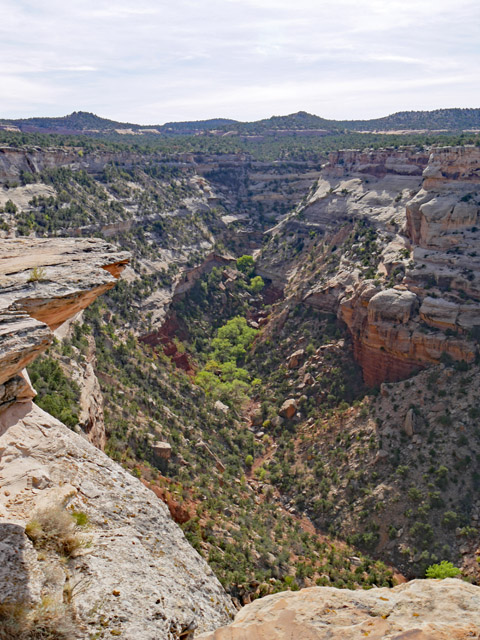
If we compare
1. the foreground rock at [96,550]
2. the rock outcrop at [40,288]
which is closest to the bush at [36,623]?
the foreground rock at [96,550]

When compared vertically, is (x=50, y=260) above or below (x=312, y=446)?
above

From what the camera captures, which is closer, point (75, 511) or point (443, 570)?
point (75, 511)

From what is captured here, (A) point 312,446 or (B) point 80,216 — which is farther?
(B) point 80,216

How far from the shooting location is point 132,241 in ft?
210

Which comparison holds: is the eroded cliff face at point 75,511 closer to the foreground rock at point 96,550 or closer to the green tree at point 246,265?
the foreground rock at point 96,550

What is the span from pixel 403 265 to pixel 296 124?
125 meters

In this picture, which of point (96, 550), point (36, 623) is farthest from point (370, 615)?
point (36, 623)

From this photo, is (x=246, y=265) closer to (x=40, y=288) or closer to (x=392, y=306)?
(x=392, y=306)

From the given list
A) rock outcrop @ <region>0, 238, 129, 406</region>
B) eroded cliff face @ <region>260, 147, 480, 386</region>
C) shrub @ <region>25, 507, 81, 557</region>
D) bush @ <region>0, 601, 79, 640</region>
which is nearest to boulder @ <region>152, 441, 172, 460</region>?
rock outcrop @ <region>0, 238, 129, 406</region>

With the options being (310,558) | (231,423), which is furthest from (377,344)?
(310,558)

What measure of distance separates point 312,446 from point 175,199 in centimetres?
5572

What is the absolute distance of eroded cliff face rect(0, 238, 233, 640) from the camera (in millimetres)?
12008

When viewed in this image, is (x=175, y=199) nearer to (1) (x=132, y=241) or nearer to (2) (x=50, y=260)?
(1) (x=132, y=241)

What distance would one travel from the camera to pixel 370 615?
12.1 m
